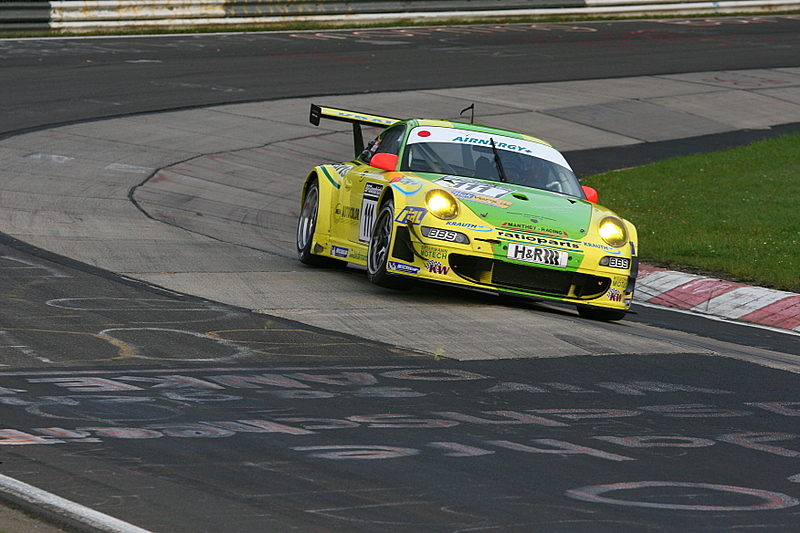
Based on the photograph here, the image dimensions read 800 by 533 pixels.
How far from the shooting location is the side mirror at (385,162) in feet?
32.3

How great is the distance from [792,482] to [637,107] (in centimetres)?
1953

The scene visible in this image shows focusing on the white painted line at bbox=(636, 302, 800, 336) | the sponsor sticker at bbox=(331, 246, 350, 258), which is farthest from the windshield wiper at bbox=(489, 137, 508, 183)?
the white painted line at bbox=(636, 302, 800, 336)

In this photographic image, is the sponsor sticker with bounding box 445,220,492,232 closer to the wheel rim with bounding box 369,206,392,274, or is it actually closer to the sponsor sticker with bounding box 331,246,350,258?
the wheel rim with bounding box 369,206,392,274

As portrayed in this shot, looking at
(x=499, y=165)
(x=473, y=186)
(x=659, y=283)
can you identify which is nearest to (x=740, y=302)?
(x=659, y=283)

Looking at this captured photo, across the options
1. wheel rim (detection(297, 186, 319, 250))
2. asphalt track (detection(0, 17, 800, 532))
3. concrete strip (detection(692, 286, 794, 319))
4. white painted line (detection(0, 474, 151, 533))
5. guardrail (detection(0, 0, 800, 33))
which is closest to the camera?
white painted line (detection(0, 474, 151, 533))

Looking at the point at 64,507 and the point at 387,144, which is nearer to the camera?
the point at 64,507

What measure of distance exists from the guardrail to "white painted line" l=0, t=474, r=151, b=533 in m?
24.7

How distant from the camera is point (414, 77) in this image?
25.2 meters

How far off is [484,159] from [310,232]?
1.71 meters

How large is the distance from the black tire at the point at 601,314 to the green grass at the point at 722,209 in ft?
7.68

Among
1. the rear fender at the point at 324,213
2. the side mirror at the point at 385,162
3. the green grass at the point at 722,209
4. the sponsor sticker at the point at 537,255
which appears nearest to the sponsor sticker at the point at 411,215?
A: the sponsor sticker at the point at 537,255

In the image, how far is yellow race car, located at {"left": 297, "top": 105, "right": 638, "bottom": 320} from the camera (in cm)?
881

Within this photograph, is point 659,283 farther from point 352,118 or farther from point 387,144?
point 352,118

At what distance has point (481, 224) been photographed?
8.85 metres
